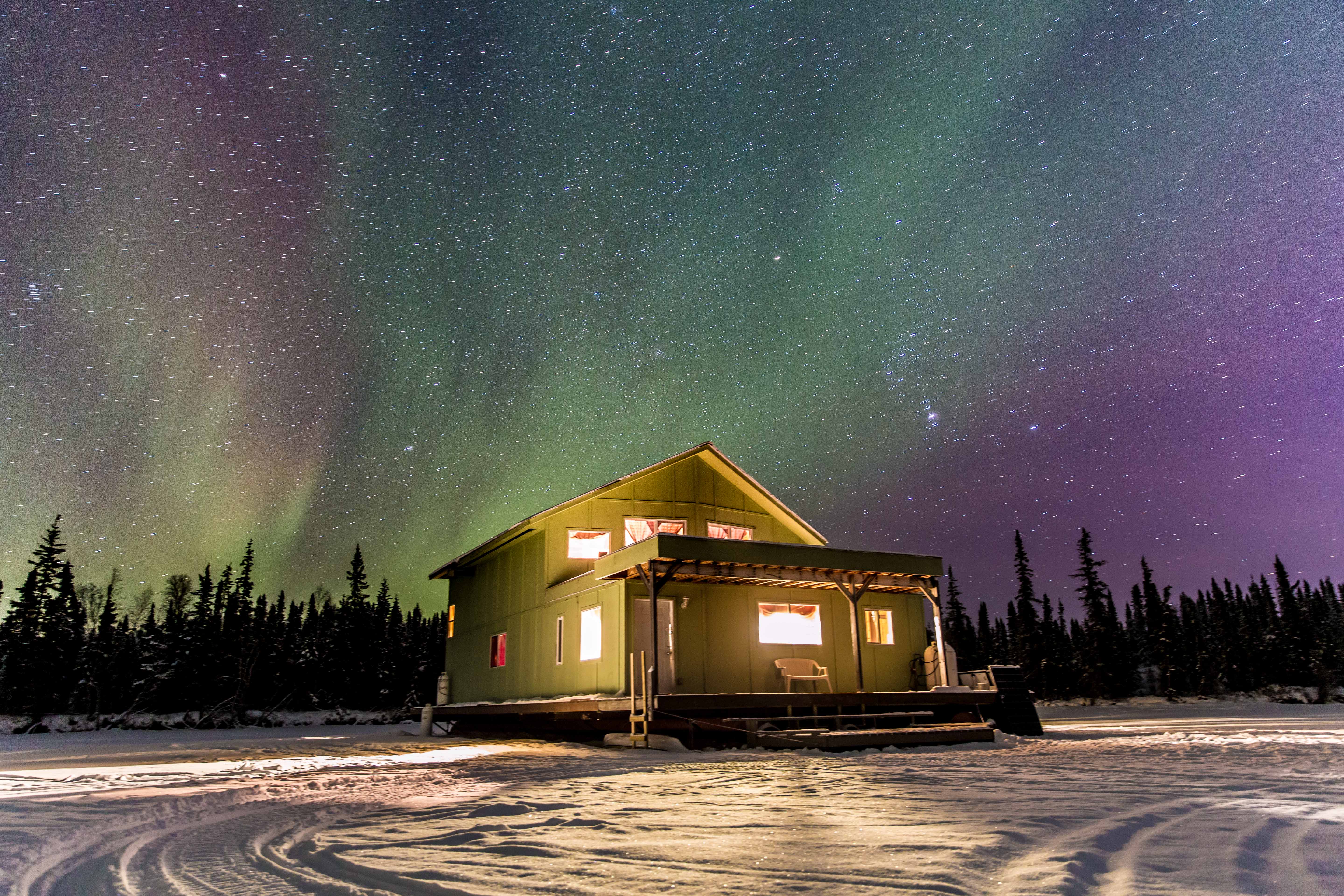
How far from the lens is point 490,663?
2408cm

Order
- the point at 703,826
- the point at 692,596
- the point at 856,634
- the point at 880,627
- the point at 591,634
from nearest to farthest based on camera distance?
the point at 703,826
the point at 856,634
the point at 692,596
the point at 591,634
the point at 880,627

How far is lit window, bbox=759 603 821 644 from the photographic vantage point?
18797 millimetres

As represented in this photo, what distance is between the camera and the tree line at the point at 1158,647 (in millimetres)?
59219

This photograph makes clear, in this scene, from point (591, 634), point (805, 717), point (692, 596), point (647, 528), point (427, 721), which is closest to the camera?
point (805, 717)

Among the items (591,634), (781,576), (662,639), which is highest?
(781,576)

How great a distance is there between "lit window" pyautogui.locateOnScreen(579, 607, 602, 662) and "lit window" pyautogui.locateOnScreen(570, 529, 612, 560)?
75.0 inches

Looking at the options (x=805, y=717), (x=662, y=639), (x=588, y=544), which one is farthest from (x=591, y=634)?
(x=805, y=717)

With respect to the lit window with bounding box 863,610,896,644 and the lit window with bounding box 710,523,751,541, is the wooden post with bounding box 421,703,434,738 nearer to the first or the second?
the lit window with bounding box 710,523,751,541

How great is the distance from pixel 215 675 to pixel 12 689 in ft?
35.7

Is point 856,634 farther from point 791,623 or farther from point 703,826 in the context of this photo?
point 703,826

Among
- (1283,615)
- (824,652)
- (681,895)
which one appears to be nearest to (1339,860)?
(681,895)

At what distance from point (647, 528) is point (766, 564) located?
500cm

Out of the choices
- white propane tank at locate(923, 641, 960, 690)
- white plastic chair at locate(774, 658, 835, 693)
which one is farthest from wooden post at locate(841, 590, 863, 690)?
white propane tank at locate(923, 641, 960, 690)

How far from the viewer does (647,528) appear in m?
21.0
